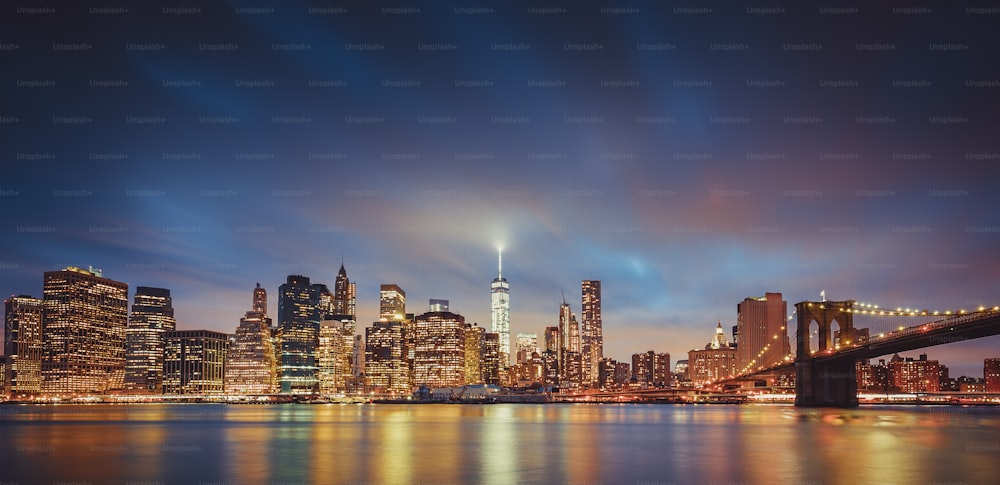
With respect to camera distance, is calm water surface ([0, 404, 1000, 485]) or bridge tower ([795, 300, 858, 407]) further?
bridge tower ([795, 300, 858, 407])

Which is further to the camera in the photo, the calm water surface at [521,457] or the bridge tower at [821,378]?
the bridge tower at [821,378]

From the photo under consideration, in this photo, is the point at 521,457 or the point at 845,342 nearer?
the point at 521,457

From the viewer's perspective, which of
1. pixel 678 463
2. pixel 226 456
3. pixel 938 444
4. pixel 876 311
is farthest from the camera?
pixel 876 311

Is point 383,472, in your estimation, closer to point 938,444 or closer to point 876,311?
point 938,444

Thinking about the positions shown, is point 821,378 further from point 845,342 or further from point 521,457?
point 521,457

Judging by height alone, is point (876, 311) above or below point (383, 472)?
above

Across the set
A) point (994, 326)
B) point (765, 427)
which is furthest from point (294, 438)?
point (994, 326)

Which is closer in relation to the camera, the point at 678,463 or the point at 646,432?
the point at 678,463

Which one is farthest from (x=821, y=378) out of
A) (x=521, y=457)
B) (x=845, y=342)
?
(x=521, y=457)

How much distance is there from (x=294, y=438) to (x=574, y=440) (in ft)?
78.2

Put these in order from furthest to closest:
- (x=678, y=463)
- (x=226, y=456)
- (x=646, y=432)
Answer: (x=646, y=432), (x=226, y=456), (x=678, y=463)

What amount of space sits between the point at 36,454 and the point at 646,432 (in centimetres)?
5090

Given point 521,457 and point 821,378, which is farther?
point 821,378

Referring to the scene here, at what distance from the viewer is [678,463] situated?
1901 inches
